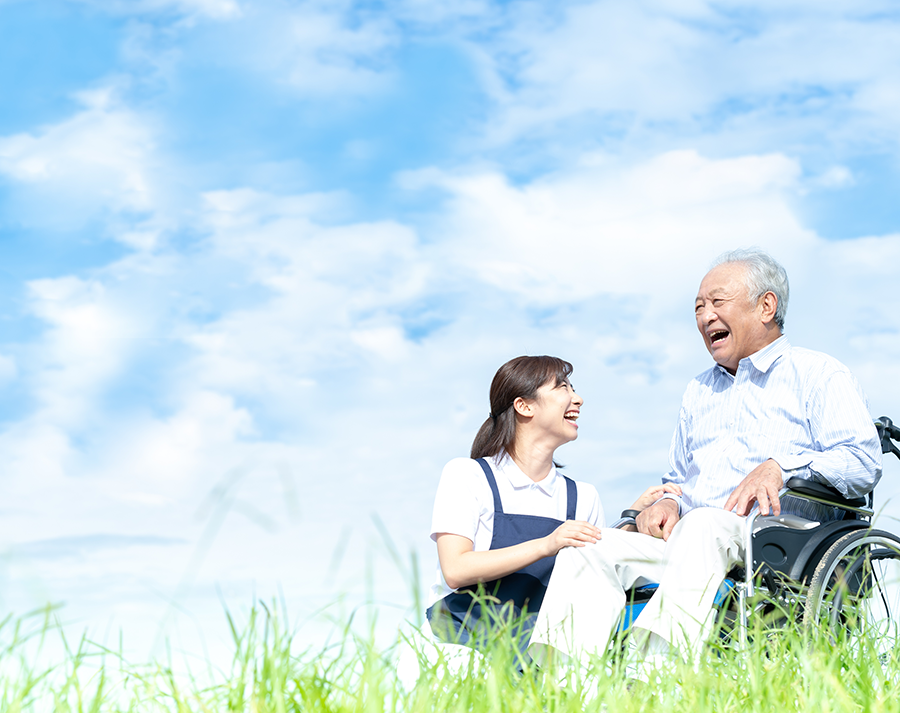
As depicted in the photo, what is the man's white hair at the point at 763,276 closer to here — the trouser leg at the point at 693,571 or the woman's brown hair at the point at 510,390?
the woman's brown hair at the point at 510,390

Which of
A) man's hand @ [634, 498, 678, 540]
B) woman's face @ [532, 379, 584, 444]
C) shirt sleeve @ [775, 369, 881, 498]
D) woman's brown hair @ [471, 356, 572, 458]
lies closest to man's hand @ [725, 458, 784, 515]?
shirt sleeve @ [775, 369, 881, 498]

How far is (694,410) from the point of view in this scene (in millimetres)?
4348

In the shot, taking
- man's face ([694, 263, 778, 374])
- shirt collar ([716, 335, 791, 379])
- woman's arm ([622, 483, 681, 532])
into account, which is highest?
man's face ([694, 263, 778, 374])

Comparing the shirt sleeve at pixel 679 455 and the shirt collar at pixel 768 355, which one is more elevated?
the shirt collar at pixel 768 355

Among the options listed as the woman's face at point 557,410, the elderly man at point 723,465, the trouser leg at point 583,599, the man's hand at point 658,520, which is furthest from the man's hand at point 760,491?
the woman's face at point 557,410

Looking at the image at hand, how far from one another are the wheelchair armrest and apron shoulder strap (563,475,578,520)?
796 millimetres

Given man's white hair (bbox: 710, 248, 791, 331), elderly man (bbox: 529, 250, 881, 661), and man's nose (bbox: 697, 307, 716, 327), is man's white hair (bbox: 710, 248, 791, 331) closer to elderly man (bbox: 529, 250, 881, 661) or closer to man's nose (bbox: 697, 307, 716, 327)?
elderly man (bbox: 529, 250, 881, 661)

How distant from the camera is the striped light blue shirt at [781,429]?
11.9ft

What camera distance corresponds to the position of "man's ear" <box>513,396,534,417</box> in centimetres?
353

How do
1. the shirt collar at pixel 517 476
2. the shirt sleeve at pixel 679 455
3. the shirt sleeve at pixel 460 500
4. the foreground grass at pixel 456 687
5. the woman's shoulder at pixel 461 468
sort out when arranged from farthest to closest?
1. the shirt sleeve at pixel 679 455
2. the shirt collar at pixel 517 476
3. the woman's shoulder at pixel 461 468
4. the shirt sleeve at pixel 460 500
5. the foreground grass at pixel 456 687

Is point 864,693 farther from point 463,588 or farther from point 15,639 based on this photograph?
point 15,639

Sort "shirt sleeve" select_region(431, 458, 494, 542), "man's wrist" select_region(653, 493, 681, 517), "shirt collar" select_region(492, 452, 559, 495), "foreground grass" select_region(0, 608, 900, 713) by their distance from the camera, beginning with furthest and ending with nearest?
1. "man's wrist" select_region(653, 493, 681, 517)
2. "shirt collar" select_region(492, 452, 559, 495)
3. "shirt sleeve" select_region(431, 458, 494, 542)
4. "foreground grass" select_region(0, 608, 900, 713)

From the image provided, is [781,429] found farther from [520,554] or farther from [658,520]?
[520,554]

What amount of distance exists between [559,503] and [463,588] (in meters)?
0.53
